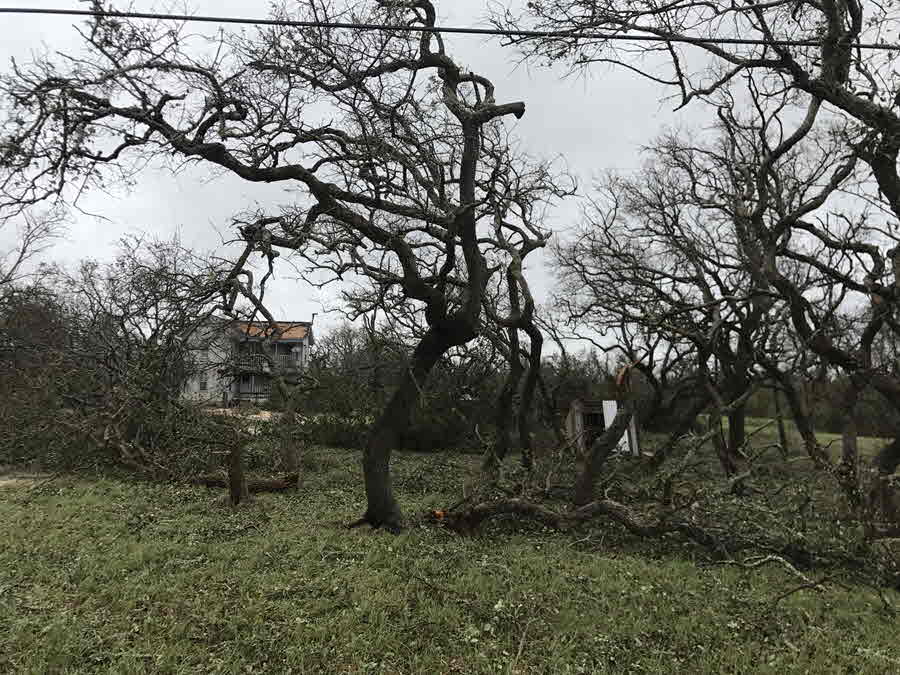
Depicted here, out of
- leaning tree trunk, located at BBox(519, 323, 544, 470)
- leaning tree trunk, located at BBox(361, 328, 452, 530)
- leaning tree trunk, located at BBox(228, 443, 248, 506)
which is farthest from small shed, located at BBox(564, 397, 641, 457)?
leaning tree trunk, located at BBox(228, 443, 248, 506)

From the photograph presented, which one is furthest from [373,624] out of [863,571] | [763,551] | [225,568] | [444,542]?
[863,571]

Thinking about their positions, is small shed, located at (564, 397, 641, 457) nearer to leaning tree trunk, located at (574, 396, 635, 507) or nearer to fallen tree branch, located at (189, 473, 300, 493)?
leaning tree trunk, located at (574, 396, 635, 507)

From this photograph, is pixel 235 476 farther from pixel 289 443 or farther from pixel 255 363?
pixel 255 363

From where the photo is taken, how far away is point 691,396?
2092 cm

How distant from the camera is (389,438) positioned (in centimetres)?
702

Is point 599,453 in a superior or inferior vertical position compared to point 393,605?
superior

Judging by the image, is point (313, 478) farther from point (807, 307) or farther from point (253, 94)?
point (807, 307)

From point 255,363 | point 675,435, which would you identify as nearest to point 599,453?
point 675,435

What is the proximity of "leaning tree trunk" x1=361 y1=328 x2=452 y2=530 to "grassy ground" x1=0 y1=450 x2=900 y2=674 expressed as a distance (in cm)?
37

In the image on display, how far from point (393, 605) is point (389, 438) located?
9.36 feet

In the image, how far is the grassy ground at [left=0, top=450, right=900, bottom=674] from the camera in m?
3.63

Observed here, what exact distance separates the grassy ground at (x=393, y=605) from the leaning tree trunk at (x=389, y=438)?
0.37m

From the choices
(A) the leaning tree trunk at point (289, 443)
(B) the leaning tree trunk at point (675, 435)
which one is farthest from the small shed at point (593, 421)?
(A) the leaning tree trunk at point (289, 443)

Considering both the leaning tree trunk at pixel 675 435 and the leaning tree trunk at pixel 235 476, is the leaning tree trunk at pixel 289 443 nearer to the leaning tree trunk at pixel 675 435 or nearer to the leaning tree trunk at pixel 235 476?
the leaning tree trunk at pixel 235 476
